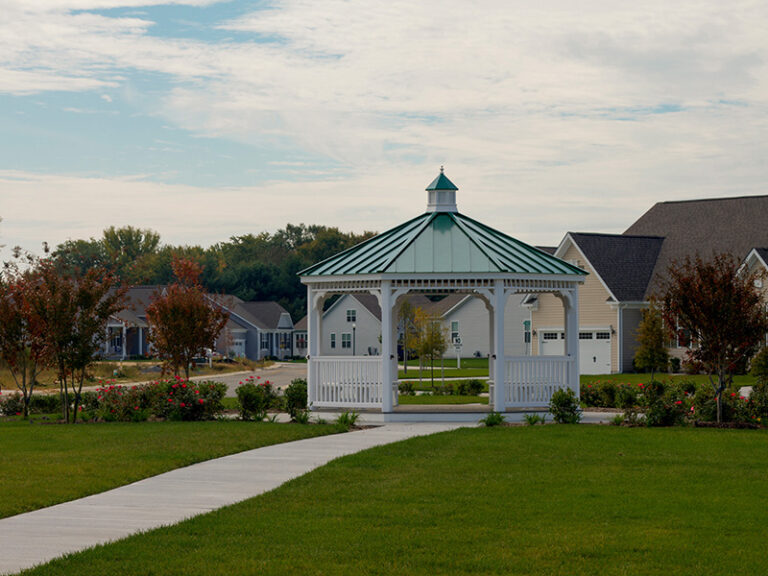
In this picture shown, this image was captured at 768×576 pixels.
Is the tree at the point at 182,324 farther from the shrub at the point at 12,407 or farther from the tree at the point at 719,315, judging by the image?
the tree at the point at 719,315

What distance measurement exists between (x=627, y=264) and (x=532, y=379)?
2961 centimetres

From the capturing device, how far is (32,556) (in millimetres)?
8820

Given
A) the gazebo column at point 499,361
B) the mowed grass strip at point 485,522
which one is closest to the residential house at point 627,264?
the gazebo column at point 499,361

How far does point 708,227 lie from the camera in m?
51.7

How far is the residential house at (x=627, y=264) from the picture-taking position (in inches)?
1911

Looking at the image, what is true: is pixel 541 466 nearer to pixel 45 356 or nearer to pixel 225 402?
pixel 45 356

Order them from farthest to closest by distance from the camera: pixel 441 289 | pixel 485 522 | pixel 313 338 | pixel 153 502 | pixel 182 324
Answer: pixel 182 324, pixel 313 338, pixel 441 289, pixel 153 502, pixel 485 522

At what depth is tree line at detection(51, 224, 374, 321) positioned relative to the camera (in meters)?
101

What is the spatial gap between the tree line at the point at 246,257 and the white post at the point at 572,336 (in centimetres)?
6760

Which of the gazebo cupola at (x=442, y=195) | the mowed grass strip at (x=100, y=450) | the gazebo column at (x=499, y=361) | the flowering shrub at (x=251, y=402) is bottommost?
the mowed grass strip at (x=100, y=450)

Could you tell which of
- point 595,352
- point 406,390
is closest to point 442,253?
point 406,390

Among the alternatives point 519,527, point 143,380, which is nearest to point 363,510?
point 519,527

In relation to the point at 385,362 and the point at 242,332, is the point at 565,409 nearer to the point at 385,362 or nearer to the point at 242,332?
the point at 385,362

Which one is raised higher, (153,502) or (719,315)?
(719,315)
